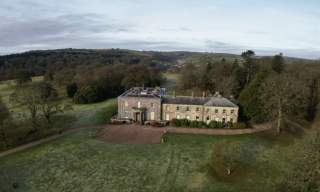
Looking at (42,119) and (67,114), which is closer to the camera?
(42,119)

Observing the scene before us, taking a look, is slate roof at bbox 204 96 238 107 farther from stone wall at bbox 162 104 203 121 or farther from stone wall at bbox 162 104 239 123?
stone wall at bbox 162 104 203 121

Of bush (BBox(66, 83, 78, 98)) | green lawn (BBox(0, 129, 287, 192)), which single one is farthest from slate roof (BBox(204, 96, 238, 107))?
bush (BBox(66, 83, 78, 98))

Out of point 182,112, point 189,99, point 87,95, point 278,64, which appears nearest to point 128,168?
point 182,112

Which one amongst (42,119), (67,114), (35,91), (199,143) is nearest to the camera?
(199,143)

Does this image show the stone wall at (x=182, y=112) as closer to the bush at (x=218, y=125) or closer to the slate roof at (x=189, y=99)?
the slate roof at (x=189, y=99)

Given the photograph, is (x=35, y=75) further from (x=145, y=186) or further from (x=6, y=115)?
(x=145, y=186)

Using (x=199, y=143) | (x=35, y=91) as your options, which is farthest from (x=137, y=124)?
(x=35, y=91)
